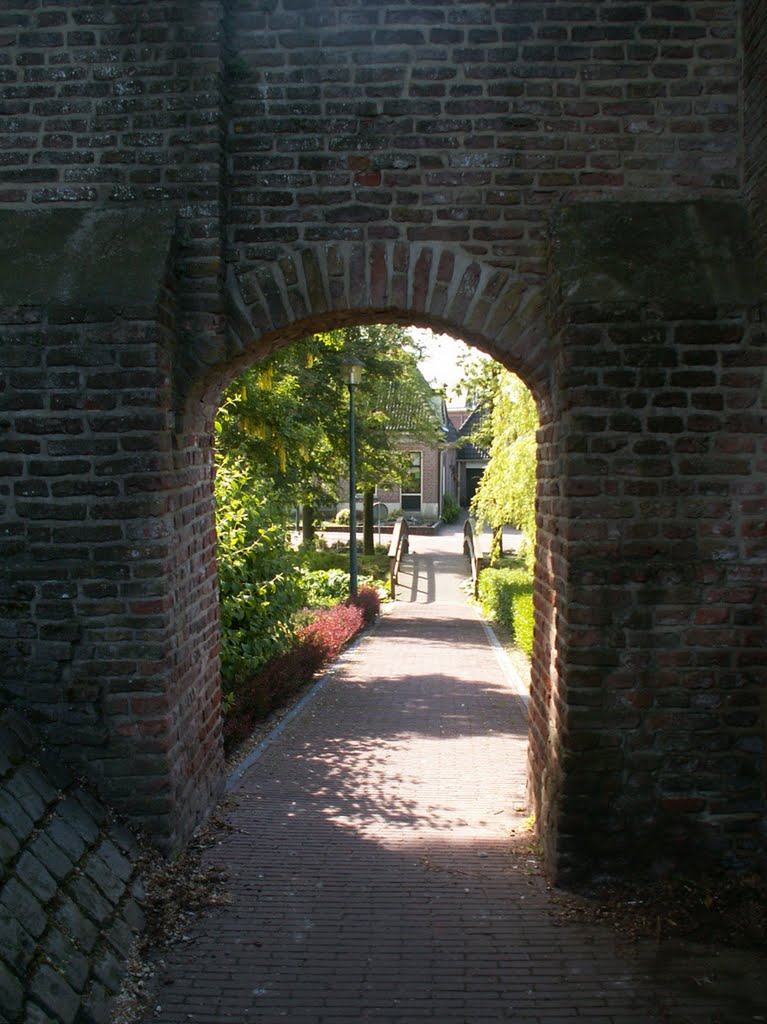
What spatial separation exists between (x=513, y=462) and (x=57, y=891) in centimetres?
1076

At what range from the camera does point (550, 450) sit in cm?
446

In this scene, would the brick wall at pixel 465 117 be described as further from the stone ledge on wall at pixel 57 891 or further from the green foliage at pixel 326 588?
the green foliage at pixel 326 588

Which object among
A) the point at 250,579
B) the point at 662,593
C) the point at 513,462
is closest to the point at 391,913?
the point at 662,593

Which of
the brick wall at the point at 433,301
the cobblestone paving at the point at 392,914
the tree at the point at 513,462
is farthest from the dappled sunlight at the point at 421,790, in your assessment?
the tree at the point at 513,462

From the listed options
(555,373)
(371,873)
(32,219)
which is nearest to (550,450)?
(555,373)

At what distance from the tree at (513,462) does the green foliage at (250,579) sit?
4997 millimetres

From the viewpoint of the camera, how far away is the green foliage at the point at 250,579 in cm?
785

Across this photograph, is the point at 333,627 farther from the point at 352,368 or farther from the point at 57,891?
the point at 57,891

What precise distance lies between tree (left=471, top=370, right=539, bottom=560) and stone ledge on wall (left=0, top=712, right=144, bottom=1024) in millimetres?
9322

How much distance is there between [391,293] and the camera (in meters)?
4.30

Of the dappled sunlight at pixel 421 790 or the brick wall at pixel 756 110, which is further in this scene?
the dappled sunlight at pixel 421 790

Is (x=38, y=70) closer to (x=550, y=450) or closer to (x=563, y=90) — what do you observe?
(x=563, y=90)

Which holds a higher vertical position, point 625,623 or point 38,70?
point 38,70

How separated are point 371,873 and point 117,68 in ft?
14.8
